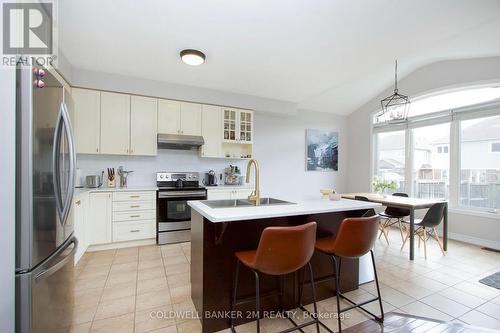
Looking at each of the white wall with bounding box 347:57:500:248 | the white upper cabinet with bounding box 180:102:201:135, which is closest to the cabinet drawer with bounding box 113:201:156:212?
the white upper cabinet with bounding box 180:102:201:135

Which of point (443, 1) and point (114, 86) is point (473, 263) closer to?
point (443, 1)

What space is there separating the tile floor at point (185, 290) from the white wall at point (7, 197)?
3.01 ft

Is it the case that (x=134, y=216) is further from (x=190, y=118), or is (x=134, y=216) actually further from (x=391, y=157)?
(x=391, y=157)

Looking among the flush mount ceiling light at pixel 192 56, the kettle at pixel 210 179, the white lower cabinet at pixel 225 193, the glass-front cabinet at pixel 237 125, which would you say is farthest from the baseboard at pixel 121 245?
the flush mount ceiling light at pixel 192 56

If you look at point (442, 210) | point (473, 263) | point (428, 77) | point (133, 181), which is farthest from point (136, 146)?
point (428, 77)

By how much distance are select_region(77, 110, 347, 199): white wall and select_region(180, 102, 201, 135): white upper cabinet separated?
49 centimetres

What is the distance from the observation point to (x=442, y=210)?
330 centimetres

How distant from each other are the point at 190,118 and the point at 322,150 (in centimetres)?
346

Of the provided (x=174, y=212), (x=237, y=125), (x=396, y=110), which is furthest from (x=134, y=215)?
(x=396, y=110)

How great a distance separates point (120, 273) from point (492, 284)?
13.8 feet

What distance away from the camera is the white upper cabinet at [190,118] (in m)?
3.88

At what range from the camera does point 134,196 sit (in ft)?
11.1

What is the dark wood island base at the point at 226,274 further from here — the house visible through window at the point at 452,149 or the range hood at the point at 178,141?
the house visible through window at the point at 452,149

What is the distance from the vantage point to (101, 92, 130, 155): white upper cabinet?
343 cm
